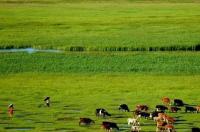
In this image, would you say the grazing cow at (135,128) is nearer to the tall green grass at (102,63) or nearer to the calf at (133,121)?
the calf at (133,121)

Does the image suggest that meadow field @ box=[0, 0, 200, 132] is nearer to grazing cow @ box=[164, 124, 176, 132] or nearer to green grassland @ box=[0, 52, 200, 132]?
green grassland @ box=[0, 52, 200, 132]

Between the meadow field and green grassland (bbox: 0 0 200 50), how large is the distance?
0.09 meters

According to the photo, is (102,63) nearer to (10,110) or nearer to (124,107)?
(124,107)

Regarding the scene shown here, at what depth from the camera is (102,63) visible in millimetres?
39469

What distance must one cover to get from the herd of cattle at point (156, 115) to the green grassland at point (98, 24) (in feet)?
64.7

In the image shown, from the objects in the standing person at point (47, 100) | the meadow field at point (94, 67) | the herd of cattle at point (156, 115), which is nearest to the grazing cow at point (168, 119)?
the herd of cattle at point (156, 115)

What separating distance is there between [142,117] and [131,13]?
1920 inches

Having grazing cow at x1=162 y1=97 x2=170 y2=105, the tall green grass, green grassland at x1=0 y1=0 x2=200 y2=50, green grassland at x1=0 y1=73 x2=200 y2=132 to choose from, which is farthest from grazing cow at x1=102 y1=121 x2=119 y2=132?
green grassland at x1=0 y1=0 x2=200 y2=50

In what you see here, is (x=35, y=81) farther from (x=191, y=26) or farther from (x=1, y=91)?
(x=191, y=26)

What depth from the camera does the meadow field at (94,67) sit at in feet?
86.9

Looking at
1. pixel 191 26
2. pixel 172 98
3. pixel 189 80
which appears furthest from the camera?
→ pixel 191 26

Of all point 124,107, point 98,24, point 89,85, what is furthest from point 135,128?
point 98,24

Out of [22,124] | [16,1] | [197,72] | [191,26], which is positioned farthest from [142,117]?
[16,1]

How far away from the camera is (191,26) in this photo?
60.3m
